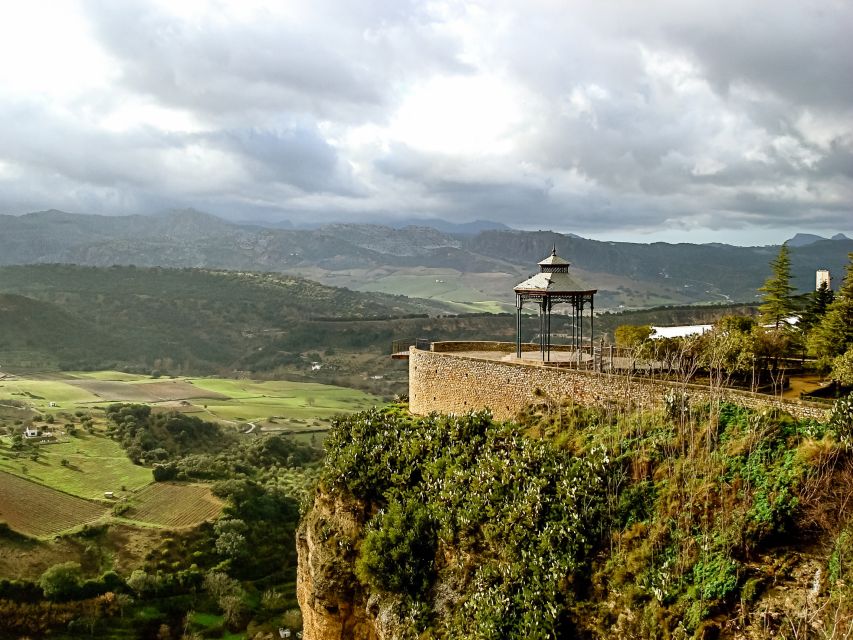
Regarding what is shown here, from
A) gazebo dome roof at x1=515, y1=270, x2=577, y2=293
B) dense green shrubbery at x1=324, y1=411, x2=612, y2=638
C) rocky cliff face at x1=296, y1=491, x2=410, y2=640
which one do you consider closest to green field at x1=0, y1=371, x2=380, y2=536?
rocky cliff face at x1=296, y1=491, x2=410, y2=640

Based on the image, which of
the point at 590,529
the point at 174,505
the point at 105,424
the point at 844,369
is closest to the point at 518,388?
the point at 590,529

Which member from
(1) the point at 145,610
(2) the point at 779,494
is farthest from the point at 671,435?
(1) the point at 145,610

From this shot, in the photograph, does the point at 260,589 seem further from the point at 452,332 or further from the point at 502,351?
the point at 452,332

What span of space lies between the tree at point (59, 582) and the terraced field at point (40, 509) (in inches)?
230

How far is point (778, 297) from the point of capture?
2994cm

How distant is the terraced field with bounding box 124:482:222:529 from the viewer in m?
50.8

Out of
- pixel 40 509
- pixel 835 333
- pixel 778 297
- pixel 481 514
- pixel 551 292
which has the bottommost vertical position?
pixel 40 509

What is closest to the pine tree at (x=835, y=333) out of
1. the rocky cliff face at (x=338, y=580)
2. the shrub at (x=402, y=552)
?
the shrub at (x=402, y=552)

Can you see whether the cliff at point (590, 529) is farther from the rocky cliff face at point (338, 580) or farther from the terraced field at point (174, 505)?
the terraced field at point (174, 505)

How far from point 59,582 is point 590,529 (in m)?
37.6

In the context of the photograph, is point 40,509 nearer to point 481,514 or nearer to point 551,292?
point 551,292

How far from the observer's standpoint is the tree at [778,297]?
2911cm

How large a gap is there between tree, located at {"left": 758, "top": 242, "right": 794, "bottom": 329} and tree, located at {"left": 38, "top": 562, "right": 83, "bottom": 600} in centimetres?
4073

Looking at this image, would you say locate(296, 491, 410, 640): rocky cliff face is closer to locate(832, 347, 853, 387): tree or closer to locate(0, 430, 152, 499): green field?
locate(832, 347, 853, 387): tree
